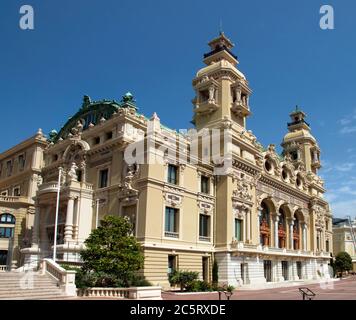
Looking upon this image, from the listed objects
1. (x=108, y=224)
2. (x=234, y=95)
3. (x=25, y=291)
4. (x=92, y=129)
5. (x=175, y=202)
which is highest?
(x=234, y=95)

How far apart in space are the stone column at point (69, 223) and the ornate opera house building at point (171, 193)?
0.13 meters

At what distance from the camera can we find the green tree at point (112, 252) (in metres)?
27.4

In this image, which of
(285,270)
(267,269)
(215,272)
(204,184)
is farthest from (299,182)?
(215,272)

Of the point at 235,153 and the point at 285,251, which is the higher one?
the point at 235,153

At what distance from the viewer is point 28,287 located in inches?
939

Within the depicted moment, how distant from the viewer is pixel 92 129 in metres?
43.5

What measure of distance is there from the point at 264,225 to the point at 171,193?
18.1 meters

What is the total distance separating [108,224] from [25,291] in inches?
311

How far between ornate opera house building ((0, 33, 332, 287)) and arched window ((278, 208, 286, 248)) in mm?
227

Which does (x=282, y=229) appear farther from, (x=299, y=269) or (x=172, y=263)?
(x=172, y=263)
